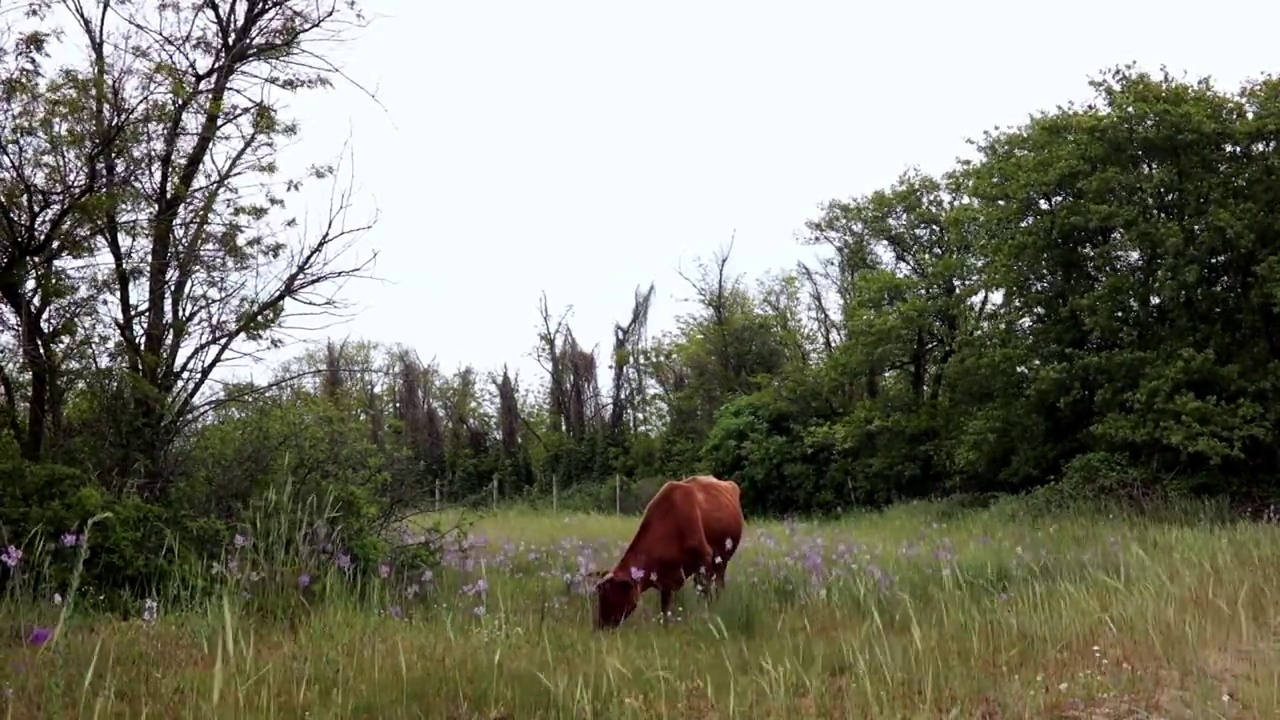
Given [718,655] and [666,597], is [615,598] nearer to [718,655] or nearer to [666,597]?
[666,597]

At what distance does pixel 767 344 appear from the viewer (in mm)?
40094

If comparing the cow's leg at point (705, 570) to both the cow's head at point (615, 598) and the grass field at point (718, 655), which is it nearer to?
the grass field at point (718, 655)

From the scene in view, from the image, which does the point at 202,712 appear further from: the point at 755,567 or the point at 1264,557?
the point at 1264,557

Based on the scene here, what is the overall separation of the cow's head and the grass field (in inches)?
7.1

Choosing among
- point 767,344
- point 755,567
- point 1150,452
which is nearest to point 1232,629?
point 755,567

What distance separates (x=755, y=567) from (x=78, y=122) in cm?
779

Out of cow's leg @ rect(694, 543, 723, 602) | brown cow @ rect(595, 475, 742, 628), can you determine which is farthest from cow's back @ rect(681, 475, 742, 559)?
cow's leg @ rect(694, 543, 723, 602)

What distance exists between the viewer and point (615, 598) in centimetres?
700

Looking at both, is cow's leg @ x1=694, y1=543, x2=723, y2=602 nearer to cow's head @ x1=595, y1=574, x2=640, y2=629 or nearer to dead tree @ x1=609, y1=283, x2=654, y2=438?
cow's head @ x1=595, y1=574, x2=640, y2=629

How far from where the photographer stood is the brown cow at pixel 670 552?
23.1ft

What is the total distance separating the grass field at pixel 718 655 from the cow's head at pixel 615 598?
0.18 m

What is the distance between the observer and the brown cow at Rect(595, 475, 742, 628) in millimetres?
7051

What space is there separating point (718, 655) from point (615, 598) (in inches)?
73.3

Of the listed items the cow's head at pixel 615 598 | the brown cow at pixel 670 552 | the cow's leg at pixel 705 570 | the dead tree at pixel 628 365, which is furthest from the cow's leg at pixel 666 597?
the dead tree at pixel 628 365
